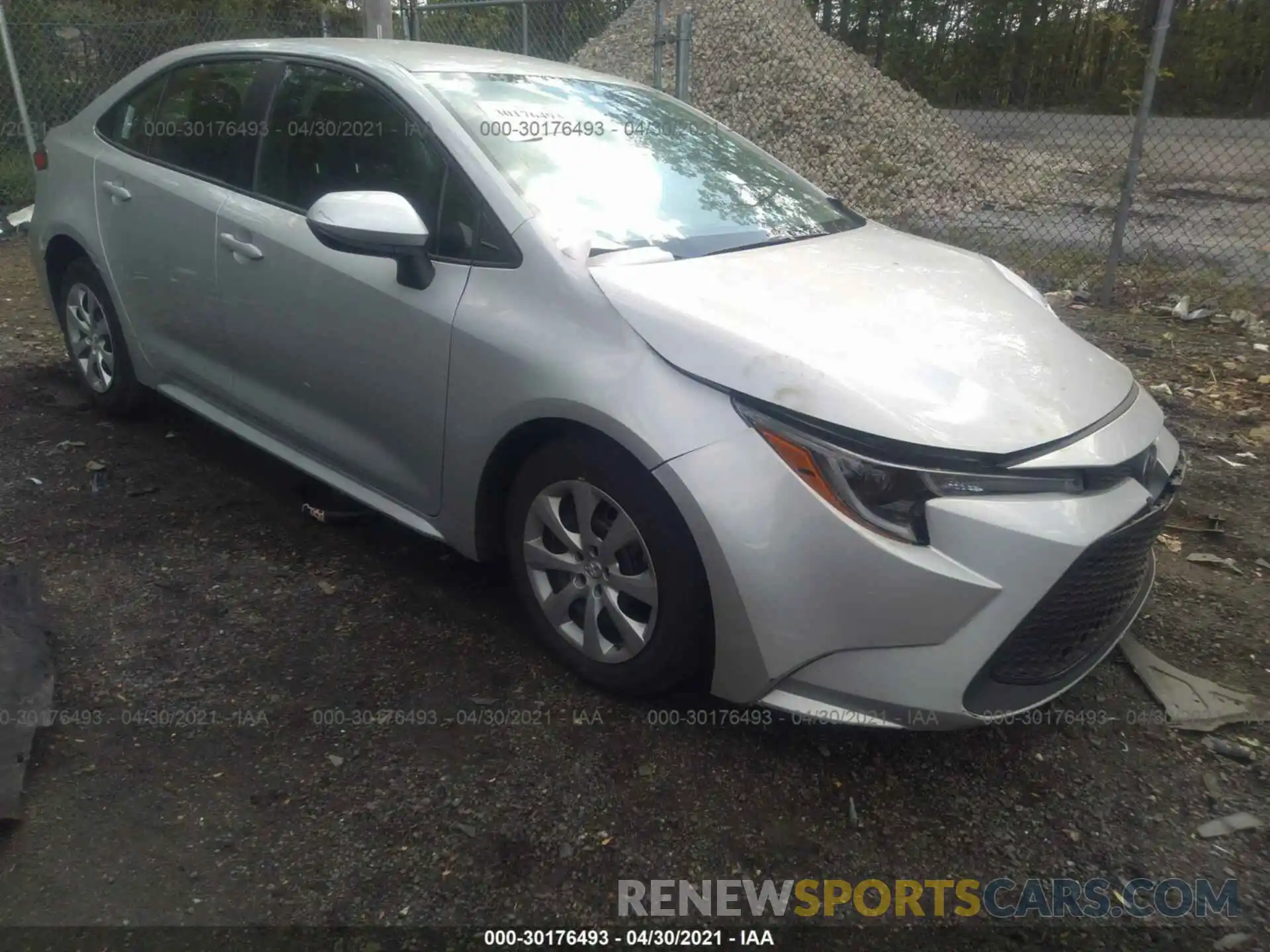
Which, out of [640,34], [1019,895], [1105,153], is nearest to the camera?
[1019,895]

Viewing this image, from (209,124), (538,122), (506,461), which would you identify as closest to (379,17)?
(209,124)

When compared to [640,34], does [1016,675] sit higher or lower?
lower

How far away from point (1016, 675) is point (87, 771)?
87.2 inches

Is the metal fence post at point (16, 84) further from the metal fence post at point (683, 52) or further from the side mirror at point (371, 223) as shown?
the side mirror at point (371, 223)

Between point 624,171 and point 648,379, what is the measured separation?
0.98 metres

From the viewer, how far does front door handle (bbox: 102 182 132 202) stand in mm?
3877

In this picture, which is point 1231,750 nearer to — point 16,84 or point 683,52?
point 683,52

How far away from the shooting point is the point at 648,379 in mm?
2361

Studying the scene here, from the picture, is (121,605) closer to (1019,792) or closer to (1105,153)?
(1019,792)

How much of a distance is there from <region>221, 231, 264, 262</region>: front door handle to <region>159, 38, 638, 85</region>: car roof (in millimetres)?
679

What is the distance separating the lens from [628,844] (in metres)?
2.22

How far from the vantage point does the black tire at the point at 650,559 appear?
2340 millimetres

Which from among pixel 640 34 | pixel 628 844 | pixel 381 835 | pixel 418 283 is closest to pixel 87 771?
pixel 381 835

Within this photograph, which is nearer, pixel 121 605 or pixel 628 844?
pixel 628 844
